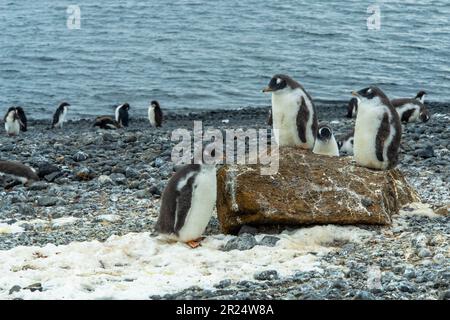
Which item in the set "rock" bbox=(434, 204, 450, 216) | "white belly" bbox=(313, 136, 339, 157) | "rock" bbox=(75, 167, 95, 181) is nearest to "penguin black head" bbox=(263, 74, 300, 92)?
"white belly" bbox=(313, 136, 339, 157)

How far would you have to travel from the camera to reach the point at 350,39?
35625mm

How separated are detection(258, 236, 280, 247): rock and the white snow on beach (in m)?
0.06

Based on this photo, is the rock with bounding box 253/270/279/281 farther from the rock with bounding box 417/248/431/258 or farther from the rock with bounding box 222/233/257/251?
the rock with bounding box 417/248/431/258

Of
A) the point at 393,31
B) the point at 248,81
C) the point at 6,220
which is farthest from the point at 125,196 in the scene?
the point at 393,31

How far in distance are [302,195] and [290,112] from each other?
191cm

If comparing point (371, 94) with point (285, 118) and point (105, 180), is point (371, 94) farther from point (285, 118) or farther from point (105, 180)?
point (105, 180)

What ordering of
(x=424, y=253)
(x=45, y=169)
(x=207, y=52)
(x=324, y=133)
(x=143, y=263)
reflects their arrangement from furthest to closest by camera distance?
(x=207, y=52), (x=45, y=169), (x=324, y=133), (x=143, y=263), (x=424, y=253)

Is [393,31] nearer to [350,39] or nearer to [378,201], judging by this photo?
[350,39]

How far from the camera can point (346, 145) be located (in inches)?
561

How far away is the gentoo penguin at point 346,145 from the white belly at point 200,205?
21.1 ft

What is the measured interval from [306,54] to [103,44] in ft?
26.1

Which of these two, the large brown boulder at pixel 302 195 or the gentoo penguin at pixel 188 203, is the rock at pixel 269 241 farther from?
the gentoo penguin at pixel 188 203

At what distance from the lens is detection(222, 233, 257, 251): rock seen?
7699mm

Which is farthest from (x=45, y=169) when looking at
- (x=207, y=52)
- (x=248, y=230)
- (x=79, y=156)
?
(x=207, y=52)
